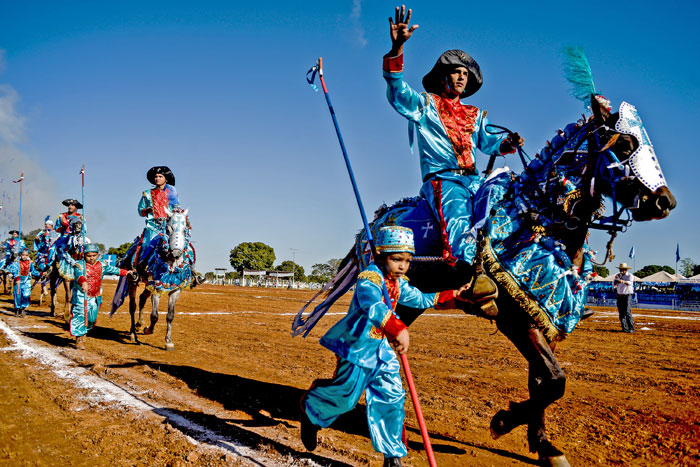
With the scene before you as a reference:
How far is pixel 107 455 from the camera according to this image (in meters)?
3.81

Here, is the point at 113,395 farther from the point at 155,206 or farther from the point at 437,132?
the point at 155,206

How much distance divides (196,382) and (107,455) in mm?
2623

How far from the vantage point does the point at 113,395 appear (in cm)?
557

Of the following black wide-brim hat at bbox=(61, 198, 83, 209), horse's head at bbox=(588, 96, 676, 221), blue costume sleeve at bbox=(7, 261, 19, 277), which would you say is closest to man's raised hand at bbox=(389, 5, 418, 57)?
horse's head at bbox=(588, 96, 676, 221)

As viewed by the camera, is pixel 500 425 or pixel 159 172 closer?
pixel 500 425

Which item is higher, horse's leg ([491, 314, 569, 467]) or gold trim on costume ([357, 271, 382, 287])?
gold trim on costume ([357, 271, 382, 287])

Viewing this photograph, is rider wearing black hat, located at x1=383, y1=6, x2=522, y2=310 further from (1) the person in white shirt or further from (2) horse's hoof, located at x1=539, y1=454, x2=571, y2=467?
(1) the person in white shirt

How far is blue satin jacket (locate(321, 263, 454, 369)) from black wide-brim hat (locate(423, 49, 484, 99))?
2379mm

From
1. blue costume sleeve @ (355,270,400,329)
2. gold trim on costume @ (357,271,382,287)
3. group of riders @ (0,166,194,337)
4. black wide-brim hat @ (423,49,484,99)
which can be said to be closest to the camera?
blue costume sleeve @ (355,270,400,329)

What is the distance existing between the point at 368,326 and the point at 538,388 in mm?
1553

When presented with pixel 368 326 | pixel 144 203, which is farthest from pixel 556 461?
pixel 144 203

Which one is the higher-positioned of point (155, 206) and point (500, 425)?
point (155, 206)

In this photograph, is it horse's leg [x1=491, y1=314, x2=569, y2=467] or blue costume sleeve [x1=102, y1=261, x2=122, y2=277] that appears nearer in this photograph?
horse's leg [x1=491, y1=314, x2=569, y2=467]

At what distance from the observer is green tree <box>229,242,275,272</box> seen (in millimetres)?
96312
